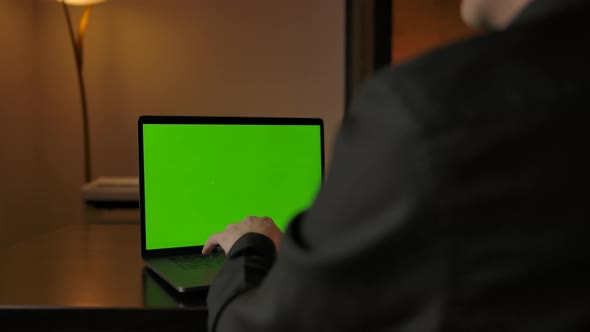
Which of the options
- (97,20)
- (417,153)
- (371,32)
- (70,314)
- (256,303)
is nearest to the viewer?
(417,153)

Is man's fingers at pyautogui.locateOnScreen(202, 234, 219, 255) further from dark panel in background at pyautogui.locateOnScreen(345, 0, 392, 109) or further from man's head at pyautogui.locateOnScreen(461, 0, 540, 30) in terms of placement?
dark panel in background at pyautogui.locateOnScreen(345, 0, 392, 109)

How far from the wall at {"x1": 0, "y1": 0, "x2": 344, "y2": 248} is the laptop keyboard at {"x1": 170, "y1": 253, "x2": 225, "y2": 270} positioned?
5.42 ft

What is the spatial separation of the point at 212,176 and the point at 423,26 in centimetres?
149

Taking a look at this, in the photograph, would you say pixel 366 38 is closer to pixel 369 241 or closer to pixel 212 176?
pixel 212 176

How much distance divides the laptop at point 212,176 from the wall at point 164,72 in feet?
4.74

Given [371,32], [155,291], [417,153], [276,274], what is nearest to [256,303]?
[276,274]

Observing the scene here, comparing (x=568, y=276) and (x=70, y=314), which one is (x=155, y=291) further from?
(x=568, y=276)

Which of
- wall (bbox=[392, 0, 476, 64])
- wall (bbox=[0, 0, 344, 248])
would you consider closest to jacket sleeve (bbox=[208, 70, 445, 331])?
wall (bbox=[392, 0, 476, 64])

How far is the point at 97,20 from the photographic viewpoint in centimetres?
271

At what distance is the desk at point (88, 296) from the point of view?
0.77 metres

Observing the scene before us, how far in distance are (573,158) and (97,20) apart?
268 centimetres

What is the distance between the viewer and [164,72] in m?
2.77

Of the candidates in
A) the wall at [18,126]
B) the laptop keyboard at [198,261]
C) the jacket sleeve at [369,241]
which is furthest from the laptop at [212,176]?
the wall at [18,126]

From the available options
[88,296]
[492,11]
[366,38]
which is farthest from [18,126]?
[492,11]
